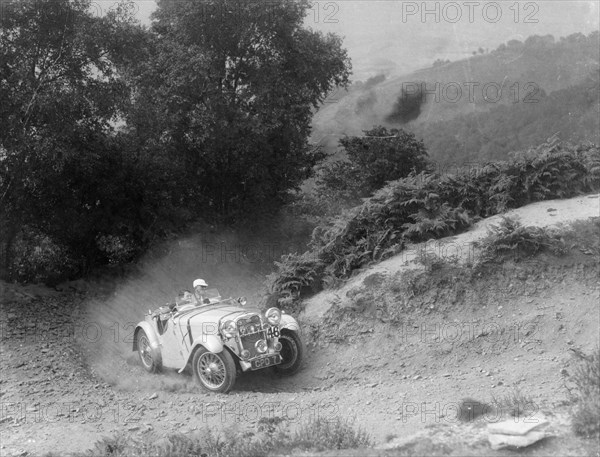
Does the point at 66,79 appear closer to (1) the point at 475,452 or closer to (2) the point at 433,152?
(1) the point at 475,452

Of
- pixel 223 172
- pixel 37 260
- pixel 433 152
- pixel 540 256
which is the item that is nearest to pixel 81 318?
pixel 37 260

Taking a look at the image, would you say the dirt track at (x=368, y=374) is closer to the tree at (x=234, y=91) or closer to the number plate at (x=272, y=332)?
the number plate at (x=272, y=332)

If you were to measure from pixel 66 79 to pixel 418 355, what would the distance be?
11.1m

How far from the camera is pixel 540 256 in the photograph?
41.4 ft

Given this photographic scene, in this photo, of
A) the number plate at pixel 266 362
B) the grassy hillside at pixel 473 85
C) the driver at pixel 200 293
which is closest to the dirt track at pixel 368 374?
the number plate at pixel 266 362

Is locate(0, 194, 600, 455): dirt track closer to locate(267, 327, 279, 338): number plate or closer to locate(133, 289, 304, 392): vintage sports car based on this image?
locate(133, 289, 304, 392): vintage sports car

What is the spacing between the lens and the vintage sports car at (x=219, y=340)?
1113 cm

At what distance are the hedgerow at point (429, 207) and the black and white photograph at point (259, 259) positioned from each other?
5 cm

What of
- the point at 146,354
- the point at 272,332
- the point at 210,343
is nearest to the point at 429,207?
the point at 272,332

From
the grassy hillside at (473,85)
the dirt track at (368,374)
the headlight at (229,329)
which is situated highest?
the grassy hillside at (473,85)

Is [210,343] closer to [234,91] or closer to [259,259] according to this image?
[259,259]

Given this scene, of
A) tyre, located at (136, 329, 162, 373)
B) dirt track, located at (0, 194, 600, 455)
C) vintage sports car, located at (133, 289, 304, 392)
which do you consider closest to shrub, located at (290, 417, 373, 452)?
dirt track, located at (0, 194, 600, 455)

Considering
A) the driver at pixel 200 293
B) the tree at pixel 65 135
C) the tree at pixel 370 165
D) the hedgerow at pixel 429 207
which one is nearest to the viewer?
the driver at pixel 200 293

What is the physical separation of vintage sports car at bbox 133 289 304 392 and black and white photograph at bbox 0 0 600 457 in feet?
0.16
